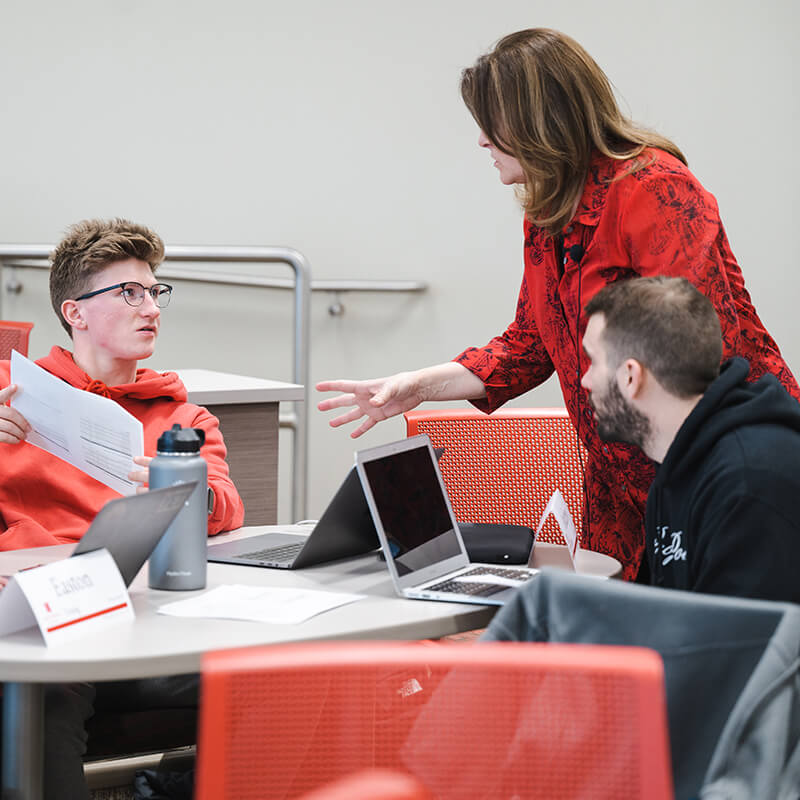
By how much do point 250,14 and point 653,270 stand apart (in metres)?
2.87

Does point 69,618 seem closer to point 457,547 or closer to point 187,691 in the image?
point 187,691

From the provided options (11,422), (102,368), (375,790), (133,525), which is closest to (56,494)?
(11,422)

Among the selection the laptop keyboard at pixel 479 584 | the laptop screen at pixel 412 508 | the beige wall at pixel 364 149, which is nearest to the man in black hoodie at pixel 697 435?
the laptop keyboard at pixel 479 584

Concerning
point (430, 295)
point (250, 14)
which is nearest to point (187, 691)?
point (430, 295)

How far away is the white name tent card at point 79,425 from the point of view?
1549mm

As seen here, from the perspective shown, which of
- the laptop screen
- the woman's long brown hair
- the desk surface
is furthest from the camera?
the woman's long brown hair

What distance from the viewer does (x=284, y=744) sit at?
868 millimetres

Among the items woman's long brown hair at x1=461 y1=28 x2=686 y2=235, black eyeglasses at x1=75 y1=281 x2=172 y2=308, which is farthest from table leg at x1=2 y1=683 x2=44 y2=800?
woman's long brown hair at x1=461 y1=28 x2=686 y2=235

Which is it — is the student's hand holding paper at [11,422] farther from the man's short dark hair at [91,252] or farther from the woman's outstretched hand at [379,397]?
the woman's outstretched hand at [379,397]

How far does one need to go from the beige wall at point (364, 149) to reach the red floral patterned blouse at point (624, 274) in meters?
2.28

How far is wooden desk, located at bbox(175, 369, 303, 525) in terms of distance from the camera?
273 centimetres

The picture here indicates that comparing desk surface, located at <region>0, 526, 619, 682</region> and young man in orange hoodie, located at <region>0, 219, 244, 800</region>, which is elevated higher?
young man in orange hoodie, located at <region>0, 219, 244, 800</region>

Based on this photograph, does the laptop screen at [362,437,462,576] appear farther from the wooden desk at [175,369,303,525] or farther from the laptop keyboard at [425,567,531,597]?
the wooden desk at [175,369,303,525]

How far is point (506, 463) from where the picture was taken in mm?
2340
